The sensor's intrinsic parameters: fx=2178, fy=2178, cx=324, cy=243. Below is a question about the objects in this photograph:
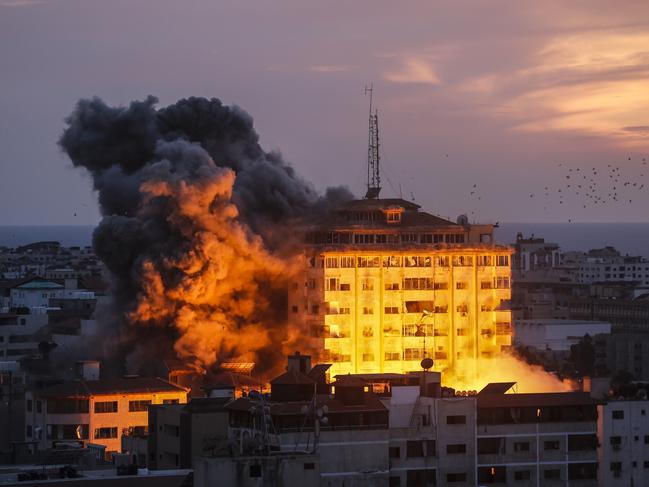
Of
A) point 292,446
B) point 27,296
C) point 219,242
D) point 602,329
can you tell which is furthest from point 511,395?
point 27,296

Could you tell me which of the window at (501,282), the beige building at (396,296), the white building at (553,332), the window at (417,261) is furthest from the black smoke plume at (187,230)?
the white building at (553,332)

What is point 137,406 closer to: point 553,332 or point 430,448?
point 430,448

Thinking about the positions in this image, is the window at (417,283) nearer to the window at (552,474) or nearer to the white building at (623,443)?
the white building at (623,443)

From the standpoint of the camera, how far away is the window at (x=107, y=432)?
294ft

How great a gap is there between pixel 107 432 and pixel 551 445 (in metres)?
26.8

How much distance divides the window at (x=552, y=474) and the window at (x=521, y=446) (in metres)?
0.99

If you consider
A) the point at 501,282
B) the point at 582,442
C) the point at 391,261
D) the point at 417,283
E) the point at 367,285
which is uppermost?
the point at 391,261

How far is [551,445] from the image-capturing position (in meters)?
68.6

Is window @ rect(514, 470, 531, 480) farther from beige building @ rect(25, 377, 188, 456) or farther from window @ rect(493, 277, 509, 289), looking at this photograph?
window @ rect(493, 277, 509, 289)

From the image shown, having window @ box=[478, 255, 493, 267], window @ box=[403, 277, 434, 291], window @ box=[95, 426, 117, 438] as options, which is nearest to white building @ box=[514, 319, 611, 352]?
window @ box=[478, 255, 493, 267]

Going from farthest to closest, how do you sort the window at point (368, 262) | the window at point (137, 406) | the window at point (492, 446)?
the window at point (368, 262), the window at point (137, 406), the window at point (492, 446)

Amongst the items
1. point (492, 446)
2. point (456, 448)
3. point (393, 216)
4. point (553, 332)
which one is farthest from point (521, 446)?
point (553, 332)

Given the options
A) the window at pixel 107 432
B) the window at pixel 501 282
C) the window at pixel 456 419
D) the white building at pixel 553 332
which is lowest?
the window at pixel 107 432

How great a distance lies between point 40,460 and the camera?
226 ft
